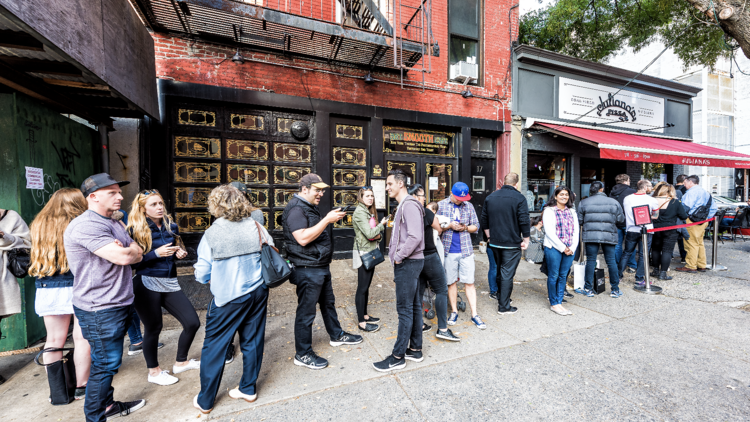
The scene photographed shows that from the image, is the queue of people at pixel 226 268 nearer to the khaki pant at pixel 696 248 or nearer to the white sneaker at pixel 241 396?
the white sneaker at pixel 241 396

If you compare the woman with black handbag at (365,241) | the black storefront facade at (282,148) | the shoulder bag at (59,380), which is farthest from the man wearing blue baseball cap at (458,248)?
the shoulder bag at (59,380)

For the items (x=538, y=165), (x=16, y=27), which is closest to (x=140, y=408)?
(x=16, y=27)

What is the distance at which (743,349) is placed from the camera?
11.9 feet

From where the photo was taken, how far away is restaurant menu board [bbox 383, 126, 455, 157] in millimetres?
8145

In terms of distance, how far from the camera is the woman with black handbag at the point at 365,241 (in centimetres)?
403

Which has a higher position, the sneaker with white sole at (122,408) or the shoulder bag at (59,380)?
the shoulder bag at (59,380)

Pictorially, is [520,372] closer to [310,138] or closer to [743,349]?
[743,349]

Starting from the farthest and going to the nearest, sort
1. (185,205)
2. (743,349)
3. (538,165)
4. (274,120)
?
A: (538,165) < (274,120) < (185,205) < (743,349)

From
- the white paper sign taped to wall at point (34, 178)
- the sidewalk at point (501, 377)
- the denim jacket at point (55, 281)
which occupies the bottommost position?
the sidewalk at point (501, 377)

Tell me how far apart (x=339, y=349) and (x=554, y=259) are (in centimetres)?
345

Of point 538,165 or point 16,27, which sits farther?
point 538,165

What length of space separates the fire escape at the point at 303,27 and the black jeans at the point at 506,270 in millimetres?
4100

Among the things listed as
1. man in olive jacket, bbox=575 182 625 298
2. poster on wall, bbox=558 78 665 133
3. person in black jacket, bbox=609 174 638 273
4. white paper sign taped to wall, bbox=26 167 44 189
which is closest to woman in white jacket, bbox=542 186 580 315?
man in olive jacket, bbox=575 182 625 298

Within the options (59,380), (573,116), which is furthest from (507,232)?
(573,116)
